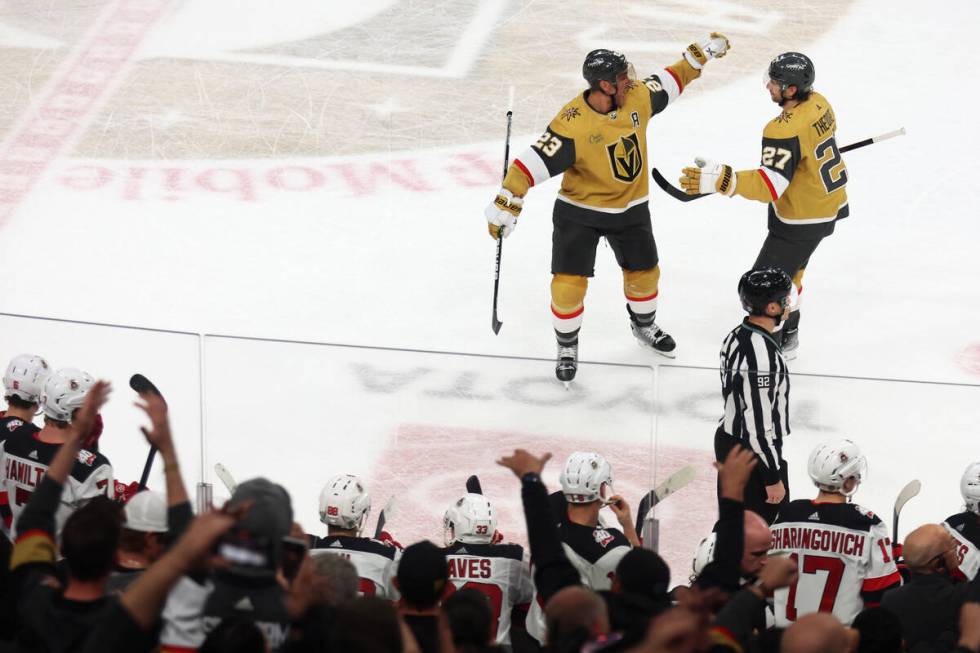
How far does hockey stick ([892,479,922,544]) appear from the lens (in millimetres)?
4438

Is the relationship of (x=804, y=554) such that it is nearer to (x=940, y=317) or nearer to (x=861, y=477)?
(x=861, y=477)

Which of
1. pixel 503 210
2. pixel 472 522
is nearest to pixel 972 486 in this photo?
pixel 472 522

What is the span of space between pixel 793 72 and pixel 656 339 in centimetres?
126

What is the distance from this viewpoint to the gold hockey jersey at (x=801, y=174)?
20.1 ft

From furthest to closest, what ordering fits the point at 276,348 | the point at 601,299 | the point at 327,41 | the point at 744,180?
the point at 327,41
the point at 601,299
the point at 744,180
the point at 276,348

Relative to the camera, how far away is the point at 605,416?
4.45 metres

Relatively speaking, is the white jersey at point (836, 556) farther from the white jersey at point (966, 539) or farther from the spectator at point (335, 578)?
the spectator at point (335, 578)

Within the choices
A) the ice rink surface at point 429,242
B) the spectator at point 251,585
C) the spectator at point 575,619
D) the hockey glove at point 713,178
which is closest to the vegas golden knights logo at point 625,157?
the hockey glove at point 713,178

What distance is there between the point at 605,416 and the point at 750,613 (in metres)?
1.47

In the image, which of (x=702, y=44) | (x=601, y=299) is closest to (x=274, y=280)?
(x=601, y=299)

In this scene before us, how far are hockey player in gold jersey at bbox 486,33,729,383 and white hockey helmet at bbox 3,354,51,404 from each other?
213 centimetres

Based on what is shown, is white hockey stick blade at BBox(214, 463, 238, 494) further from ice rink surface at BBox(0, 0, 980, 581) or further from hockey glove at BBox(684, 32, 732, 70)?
hockey glove at BBox(684, 32, 732, 70)

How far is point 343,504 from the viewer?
4.03m

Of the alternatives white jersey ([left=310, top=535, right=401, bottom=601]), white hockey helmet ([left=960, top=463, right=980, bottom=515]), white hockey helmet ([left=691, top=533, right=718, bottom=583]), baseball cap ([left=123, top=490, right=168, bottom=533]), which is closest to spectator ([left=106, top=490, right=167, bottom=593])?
baseball cap ([left=123, top=490, right=168, bottom=533])
